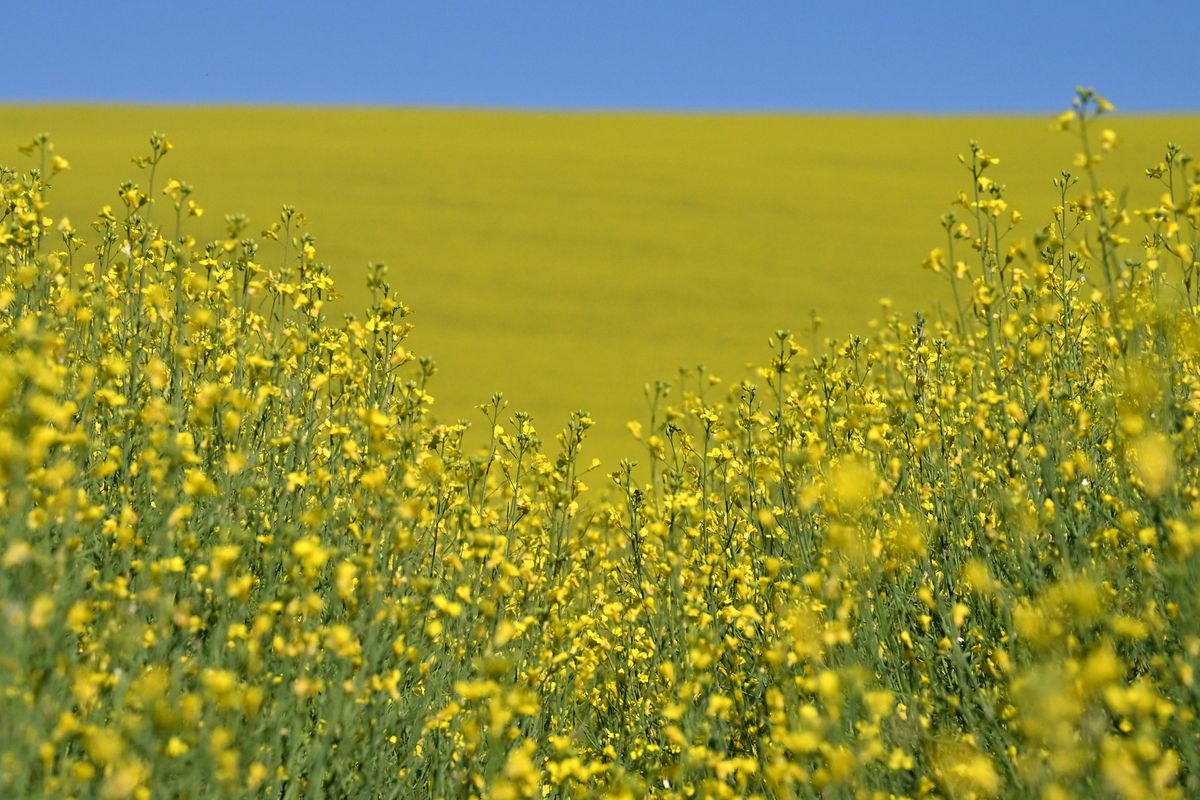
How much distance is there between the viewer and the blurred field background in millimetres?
11688

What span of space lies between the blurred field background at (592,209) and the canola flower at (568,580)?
5.26 m

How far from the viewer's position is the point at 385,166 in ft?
59.6

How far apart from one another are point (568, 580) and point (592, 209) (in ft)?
44.3

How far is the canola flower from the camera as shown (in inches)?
72.7

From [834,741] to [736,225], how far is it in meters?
14.5

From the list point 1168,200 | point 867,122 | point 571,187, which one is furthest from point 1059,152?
point 1168,200

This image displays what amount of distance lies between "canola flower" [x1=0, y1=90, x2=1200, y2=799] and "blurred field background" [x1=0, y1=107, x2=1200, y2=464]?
526 cm

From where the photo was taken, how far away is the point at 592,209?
642 inches

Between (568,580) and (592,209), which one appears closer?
(568,580)

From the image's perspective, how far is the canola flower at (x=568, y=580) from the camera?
185 centimetres

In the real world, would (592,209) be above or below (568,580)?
above

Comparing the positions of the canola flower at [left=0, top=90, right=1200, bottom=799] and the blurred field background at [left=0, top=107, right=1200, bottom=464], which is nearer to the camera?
the canola flower at [left=0, top=90, right=1200, bottom=799]

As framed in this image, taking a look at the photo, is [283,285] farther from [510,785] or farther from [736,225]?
[736,225]

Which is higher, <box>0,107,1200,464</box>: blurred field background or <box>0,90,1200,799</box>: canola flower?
<box>0,107,1200,464</box>: blurred field background
